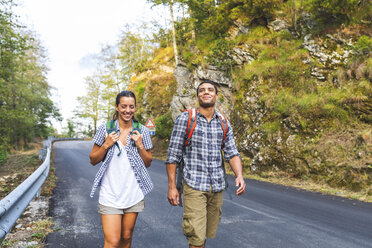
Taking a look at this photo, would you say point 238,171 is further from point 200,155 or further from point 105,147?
point 105,147

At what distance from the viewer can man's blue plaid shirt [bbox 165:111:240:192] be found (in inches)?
120

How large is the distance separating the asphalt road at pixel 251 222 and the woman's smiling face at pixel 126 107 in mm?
2148

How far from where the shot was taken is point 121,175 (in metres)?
2.90

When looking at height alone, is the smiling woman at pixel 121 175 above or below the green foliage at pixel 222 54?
below

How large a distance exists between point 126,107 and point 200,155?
3.33 ft

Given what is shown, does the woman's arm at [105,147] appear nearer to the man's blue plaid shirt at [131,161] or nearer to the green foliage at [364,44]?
the man's blue plaid shirt at [131,161]

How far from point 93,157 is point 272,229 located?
11.7ft

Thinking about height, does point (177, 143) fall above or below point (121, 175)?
above

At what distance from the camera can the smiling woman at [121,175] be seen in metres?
2.81

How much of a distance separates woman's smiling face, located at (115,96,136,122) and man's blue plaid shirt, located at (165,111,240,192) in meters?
0.56

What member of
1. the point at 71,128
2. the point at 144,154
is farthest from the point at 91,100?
the point at 144,154

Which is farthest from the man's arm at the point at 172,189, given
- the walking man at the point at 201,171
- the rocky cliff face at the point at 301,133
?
the rocky cliff face at the point at 301,133

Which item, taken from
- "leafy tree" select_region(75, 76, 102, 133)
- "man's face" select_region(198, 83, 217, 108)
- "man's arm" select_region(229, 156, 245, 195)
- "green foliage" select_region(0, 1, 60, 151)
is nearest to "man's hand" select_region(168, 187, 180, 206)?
"man's arm" select_region(229, 156, 245, 195)

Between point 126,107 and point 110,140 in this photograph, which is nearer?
point 110,140
